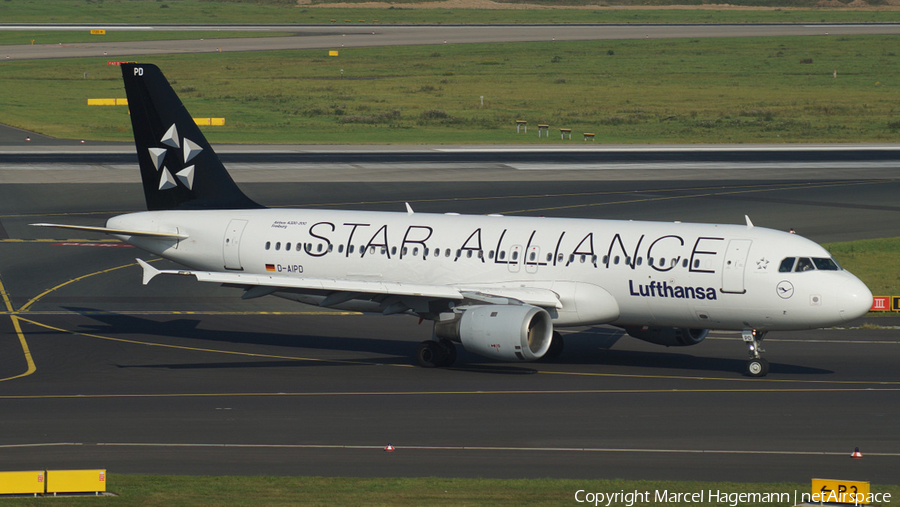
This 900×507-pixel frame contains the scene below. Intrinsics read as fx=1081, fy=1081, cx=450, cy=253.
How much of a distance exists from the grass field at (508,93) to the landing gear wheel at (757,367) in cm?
7005

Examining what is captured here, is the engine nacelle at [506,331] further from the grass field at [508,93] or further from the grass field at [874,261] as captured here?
the grass field at [508,93]

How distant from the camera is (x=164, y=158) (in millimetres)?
42250

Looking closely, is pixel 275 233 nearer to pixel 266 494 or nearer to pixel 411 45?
pixel 266 494

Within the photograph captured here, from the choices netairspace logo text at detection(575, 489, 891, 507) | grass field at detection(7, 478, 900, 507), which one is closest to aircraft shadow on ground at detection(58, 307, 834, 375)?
grass field at detection(7, 478, 900, 507)

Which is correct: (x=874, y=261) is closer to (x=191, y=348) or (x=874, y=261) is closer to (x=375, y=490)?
(x=191, y=348)

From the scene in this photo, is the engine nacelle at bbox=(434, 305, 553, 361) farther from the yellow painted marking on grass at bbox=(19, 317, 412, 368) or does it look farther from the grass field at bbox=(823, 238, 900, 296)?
the grass field at bbox=(823, 238, 900, 296)

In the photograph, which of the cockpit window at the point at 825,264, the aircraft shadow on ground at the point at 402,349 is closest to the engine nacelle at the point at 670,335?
the aircraft shadow on ground at the point at 402,349

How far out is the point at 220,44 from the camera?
191 metres

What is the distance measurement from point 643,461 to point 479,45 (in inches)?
6663

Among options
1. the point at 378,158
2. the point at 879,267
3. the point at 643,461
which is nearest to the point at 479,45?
the point at 378,158

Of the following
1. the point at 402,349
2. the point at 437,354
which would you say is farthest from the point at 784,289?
the point at 402,349

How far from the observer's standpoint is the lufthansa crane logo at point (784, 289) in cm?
3325

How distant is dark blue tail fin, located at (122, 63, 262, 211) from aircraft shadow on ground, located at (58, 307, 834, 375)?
4.98 meters

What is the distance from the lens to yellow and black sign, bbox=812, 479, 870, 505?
1955cm
